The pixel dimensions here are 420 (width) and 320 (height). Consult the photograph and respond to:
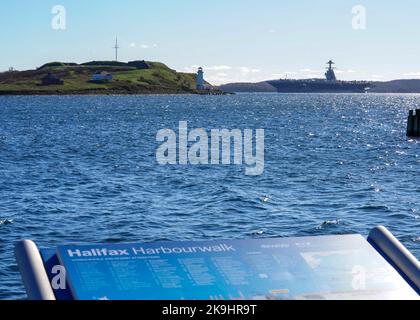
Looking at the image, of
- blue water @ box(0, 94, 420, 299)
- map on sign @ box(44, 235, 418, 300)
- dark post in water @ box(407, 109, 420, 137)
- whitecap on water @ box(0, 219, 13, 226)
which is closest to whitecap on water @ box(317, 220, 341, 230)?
blue water @ box(0, 94, 420, 299)

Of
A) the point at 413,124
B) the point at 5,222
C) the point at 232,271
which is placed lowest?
the point at 5,222

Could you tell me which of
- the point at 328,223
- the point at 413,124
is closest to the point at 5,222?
the point at 328,223

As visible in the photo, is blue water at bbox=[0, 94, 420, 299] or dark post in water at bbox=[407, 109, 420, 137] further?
dark post in water at bbox=[407, 109, 420, 137]

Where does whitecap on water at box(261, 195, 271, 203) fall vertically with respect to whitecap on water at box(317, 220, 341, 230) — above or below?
below

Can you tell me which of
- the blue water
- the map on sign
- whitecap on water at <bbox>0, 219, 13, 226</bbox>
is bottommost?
the blue water

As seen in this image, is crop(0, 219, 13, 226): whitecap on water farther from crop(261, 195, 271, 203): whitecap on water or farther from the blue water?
crop(261, 195, 271, 203): whitecap on water

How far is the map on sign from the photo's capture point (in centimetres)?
716

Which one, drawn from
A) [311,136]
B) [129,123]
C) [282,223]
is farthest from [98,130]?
[282,223]

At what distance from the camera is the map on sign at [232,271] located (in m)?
7.16

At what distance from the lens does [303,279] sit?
7660 millimetres

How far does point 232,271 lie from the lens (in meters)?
7.61

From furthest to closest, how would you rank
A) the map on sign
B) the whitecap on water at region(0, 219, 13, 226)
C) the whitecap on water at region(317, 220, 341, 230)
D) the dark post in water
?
1. the dark post in water
2. the whitecap on water at region(0, 219, 13, 226)
3. the whitecap on water at region(317, 220, 341, 230)
4. the map on sign

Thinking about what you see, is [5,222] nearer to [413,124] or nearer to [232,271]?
[232,271]

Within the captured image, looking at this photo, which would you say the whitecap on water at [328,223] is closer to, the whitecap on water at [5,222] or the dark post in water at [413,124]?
the whitecap on water at [5,222]
